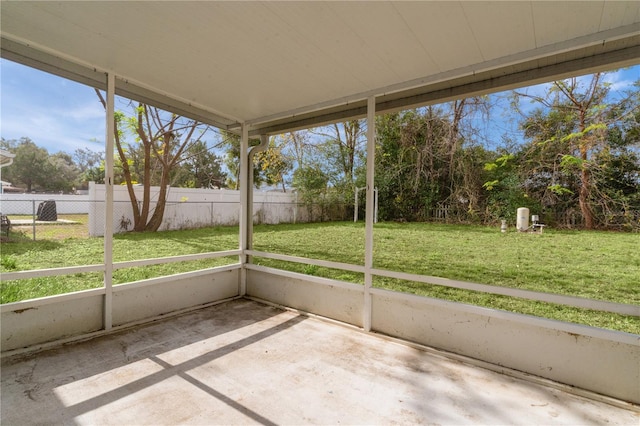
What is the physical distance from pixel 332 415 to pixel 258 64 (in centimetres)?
241

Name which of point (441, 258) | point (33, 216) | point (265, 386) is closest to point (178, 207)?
point (33, 216)

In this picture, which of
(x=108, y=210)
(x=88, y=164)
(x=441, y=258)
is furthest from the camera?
(x=88, y=164)

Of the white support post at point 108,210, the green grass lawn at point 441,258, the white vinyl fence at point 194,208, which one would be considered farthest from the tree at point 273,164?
the white support post at point 108,210

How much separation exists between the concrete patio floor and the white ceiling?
86.0 inches

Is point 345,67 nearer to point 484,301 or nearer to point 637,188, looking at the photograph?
point 484,301

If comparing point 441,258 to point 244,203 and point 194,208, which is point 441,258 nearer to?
point 244,203

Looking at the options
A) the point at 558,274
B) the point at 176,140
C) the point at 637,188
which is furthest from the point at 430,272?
the point at 176,140

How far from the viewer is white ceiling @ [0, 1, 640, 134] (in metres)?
1.59

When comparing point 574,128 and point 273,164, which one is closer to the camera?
point 574,128

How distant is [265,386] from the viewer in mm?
1854

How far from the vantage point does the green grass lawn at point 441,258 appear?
3379 mm

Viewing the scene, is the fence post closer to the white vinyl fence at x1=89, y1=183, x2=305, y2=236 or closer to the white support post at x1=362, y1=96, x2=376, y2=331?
the white vinyl fence at x1=89, y1=183, x2=305, y2=236

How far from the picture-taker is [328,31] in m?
1.80

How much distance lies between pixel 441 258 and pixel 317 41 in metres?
4.40
